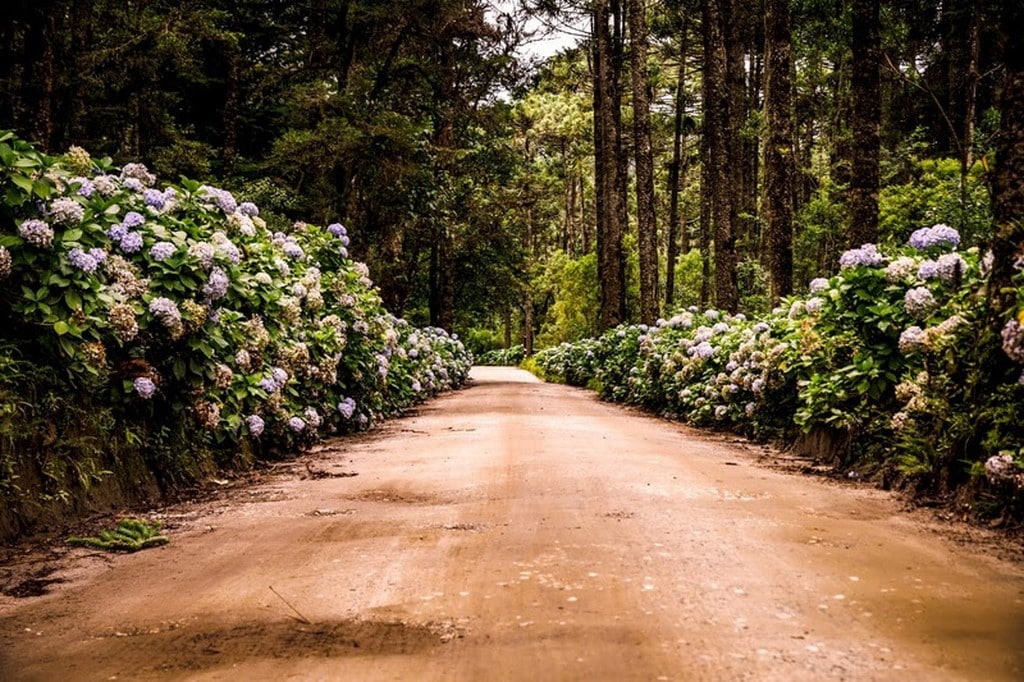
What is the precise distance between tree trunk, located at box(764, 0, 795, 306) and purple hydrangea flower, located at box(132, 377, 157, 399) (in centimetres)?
943

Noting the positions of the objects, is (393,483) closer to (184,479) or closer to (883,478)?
(184,479)

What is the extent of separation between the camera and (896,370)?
267 inches

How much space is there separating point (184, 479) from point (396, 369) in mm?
8610

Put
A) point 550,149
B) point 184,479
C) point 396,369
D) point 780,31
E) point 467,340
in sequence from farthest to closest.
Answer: point 467,340 < point 550,149 < point 396,369 < point 780,31 < point 184,479

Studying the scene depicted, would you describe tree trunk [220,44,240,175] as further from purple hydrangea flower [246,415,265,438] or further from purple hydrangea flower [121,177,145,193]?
purple hydrangea flower [246,415,265,438]

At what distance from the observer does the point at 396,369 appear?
1497cm

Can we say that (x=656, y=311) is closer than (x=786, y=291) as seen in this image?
No

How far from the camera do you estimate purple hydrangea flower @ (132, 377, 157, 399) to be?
573 centimetres

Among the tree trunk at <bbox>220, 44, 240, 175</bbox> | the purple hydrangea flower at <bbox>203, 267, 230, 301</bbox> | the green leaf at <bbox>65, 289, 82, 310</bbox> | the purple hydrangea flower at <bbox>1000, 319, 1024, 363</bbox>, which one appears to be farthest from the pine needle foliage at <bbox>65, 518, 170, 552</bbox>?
the tree trunk at <bbox>220, 44, 240, 175</bbox>

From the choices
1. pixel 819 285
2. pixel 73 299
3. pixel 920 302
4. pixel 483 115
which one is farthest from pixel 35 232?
pixel 483 115

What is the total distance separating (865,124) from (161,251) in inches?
337

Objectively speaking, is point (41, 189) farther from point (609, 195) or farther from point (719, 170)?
point (609, 195)

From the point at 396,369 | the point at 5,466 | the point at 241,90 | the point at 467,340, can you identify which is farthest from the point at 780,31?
the point at 467,340

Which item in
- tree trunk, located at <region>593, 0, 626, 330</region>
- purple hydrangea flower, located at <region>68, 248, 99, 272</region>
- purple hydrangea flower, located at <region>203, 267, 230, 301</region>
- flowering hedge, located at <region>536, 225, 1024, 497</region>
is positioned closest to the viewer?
flowering hedge, located at <region>536, 225, 1024, 497</region>
